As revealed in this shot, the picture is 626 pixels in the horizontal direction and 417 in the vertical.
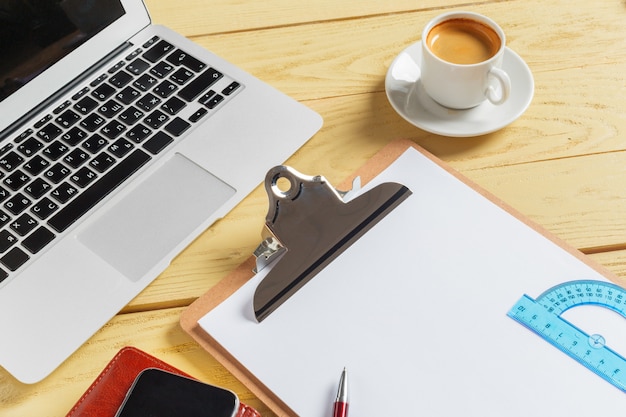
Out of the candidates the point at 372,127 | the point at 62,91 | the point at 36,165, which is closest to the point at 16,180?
the point at 36,165

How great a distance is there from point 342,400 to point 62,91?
48 centimetres

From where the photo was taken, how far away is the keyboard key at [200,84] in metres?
0.80

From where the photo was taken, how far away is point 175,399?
57 cm

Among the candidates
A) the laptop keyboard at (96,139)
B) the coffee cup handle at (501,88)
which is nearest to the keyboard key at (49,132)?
the laptop keyboard at (96,139)

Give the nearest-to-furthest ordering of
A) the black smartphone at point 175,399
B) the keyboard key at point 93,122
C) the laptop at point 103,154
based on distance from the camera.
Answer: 1. the black smartphone at point 175,399
2. the laptop at point 103,154
3. the keyboard key at point 93,122

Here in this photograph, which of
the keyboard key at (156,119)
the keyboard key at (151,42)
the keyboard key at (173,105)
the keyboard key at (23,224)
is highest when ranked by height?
the keyboard key at (151,42)

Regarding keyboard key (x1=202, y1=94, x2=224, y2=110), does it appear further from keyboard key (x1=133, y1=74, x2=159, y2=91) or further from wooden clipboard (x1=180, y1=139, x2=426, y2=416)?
wooden clipboard (x1=180, y1=139, x2=426, y2=416)

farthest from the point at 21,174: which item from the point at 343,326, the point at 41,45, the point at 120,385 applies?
the point at 343,326

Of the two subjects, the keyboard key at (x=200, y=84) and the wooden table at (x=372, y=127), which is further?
the keyboard key at (x=200, y=84)

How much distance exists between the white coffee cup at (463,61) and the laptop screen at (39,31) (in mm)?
371

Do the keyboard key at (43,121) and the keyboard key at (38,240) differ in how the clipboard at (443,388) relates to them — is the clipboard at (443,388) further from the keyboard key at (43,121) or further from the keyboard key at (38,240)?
the keyboard key at (43,121)

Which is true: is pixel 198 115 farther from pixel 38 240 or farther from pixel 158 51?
pixel 38 240

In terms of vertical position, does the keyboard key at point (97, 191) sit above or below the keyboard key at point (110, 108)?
below

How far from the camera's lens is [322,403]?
1.96 feet
